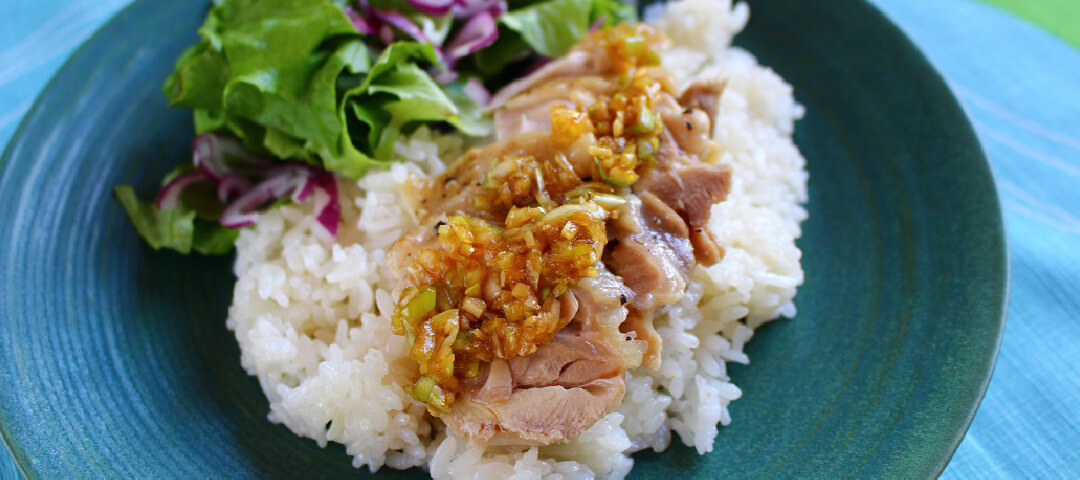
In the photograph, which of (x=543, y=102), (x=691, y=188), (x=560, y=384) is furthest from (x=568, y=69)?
(x=560, y=384)

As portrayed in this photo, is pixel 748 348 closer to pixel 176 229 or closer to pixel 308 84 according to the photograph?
pixel 308 84

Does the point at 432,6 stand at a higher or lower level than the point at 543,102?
higher

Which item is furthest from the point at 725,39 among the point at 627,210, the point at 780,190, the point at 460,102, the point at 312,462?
the point at 312,462

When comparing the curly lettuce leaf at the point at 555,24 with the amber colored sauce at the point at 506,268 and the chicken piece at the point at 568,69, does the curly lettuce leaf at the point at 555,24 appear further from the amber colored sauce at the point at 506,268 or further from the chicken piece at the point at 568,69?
the amber colored sauce at the point at 506,268

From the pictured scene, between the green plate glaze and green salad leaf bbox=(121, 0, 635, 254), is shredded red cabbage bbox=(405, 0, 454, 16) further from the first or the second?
the green plate glaze

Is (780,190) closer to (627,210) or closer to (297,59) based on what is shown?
(627,210)
